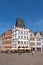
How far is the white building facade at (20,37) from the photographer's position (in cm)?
9681

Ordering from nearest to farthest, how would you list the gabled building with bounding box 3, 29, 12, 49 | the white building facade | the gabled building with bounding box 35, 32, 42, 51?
1. the white building facade
2. the gabled building with bounding box 35, 32, 42, 51
3. the gabled building with bounding box 3, 29, 12, 49

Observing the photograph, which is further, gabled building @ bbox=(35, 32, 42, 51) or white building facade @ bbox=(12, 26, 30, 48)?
gabled building @ bbox=(35, 32, 42, 51)

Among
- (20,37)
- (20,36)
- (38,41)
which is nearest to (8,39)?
(20,37)

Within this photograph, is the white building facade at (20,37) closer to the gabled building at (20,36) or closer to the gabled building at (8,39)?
the gabled building at (20,36)

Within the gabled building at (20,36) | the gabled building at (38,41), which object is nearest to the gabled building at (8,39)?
the gabled building at (20,36)

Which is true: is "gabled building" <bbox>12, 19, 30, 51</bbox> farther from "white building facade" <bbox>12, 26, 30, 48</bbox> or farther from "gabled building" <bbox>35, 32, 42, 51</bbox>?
"gabled building" <bbox>35, 32, 42, 51</bbox>

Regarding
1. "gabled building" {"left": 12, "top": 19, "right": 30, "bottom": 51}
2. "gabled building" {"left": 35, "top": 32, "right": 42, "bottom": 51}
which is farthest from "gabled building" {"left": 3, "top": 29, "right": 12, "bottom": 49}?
"gabled building" {"left": 35, "top": 32, "right": 42, "bottom": 51}

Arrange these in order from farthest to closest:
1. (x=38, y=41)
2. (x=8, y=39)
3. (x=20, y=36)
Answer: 1. (x=8, y=39)
2. (x=38, y=41)
3. (x=20, y=36)

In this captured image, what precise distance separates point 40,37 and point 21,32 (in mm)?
12109

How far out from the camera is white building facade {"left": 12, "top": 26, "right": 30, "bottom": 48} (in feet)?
318

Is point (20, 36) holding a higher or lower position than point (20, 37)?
higher

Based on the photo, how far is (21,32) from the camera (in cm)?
9912

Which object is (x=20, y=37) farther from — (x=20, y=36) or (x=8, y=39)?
(x=8, y=39)

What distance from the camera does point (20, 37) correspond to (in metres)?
98.0
